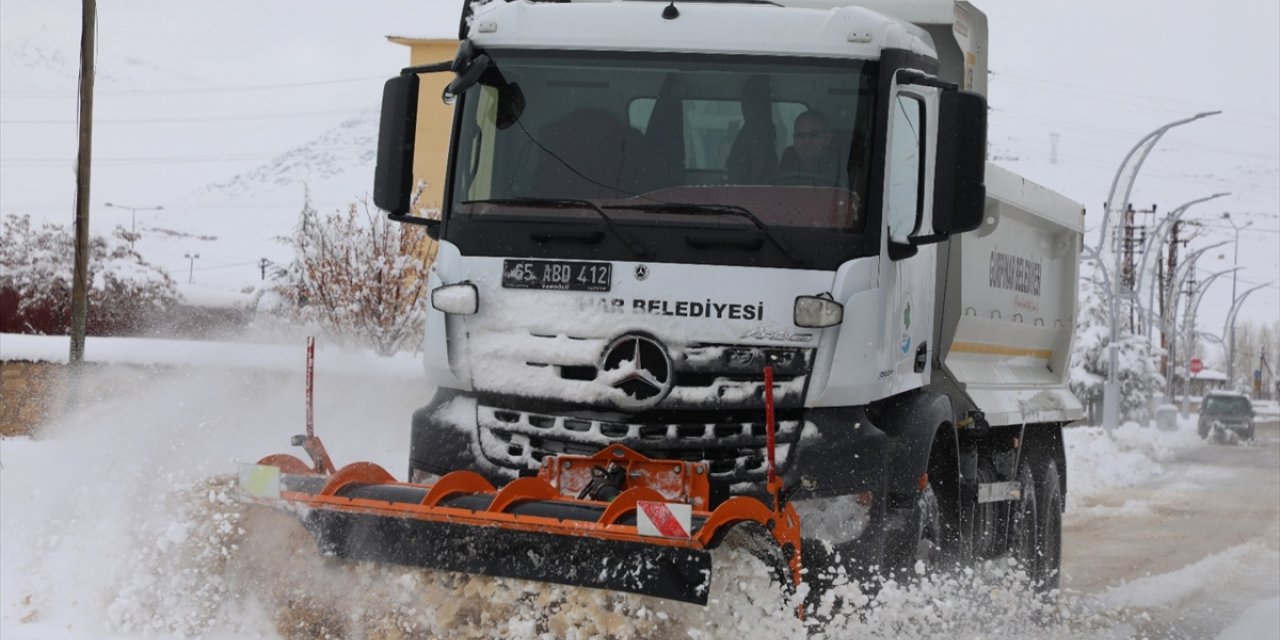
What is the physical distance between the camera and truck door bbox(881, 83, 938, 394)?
6.75 meters

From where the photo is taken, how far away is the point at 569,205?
6797mm

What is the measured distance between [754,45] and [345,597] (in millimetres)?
2922

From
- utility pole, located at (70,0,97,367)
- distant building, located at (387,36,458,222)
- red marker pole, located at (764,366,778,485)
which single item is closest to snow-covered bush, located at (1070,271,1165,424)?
distant building, located at (387,36,458,222)

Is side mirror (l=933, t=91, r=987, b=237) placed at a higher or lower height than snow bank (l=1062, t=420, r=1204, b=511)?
higher

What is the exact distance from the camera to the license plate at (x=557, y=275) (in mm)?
6590

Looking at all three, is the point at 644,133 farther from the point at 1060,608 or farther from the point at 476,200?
the point at 1060,608

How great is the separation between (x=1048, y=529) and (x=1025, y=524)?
76 centimetres

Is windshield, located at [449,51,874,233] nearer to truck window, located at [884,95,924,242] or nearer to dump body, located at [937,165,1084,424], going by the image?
truck window, located at [884,95,924,242]

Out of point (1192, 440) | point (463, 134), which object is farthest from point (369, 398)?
point (1192, 440)

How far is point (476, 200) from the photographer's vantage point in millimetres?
7027

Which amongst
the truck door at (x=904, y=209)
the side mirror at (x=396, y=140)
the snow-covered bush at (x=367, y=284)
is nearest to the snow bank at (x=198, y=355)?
the snow-covered bush at (x=367, y=284)

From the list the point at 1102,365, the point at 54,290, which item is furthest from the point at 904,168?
the point at 1102,365

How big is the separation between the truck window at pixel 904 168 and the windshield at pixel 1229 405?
45.0 metres

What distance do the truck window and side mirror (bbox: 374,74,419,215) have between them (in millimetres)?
2115
